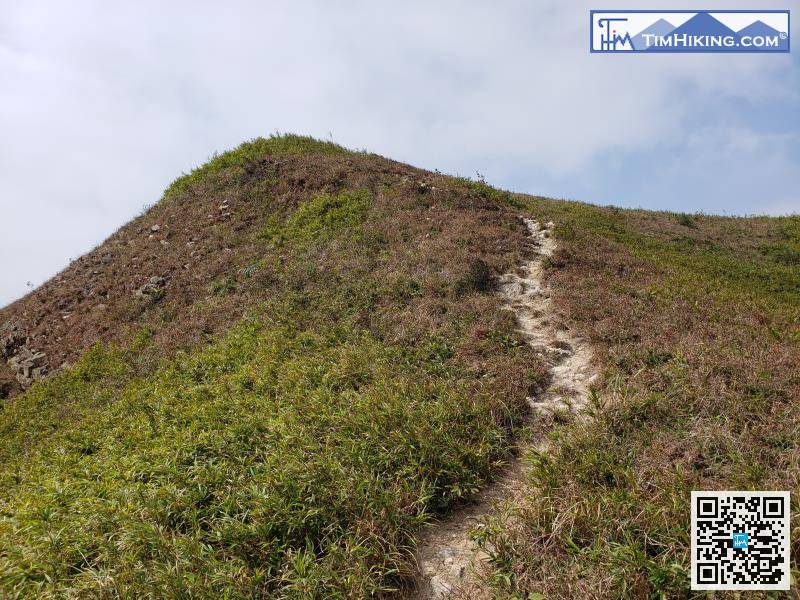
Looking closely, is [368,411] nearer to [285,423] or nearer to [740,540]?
[285,423]

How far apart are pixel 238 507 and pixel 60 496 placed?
11.1 ft

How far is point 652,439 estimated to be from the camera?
22.1 ft

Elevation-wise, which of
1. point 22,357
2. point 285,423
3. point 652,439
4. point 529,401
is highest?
point 22,357

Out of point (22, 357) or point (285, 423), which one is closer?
point (285, 423)

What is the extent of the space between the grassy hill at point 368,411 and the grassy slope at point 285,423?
50 mm

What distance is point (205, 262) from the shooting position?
18.8 metres

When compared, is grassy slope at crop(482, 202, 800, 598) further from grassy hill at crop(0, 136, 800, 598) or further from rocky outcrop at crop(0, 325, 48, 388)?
rocky outcrop at crop(0, 325, 48, 388)

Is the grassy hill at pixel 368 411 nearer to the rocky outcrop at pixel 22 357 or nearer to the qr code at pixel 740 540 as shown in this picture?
the qr code at pixel 740 540

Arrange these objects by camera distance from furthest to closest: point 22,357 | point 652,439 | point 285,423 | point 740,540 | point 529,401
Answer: point 22,357 < point 529,401 < point 285,423 < point 652,439 < point 740,540

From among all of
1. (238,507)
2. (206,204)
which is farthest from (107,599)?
(206,204)

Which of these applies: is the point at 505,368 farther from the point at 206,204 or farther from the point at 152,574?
the point at 206,204

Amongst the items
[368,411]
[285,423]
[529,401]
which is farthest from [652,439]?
[285,423]

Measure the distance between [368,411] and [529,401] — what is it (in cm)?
314

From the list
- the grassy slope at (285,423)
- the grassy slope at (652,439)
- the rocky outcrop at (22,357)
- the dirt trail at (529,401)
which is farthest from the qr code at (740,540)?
the rocky outcrop at (22,357)
